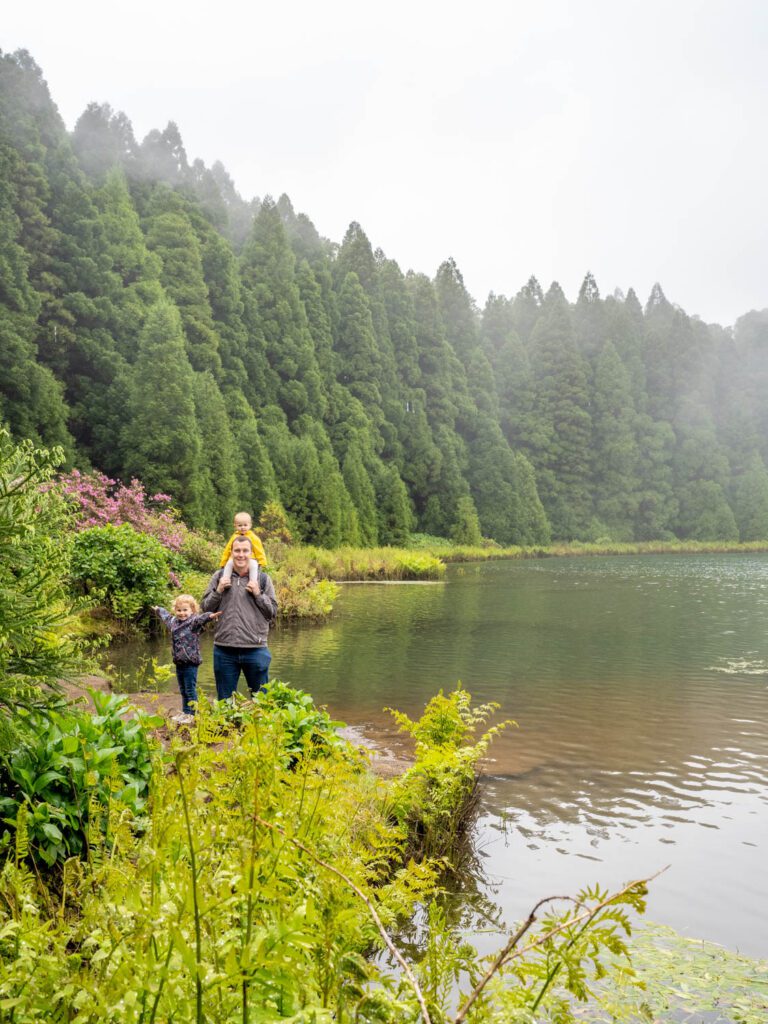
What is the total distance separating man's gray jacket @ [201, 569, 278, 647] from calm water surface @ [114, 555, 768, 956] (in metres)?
1.81

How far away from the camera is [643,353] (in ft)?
237

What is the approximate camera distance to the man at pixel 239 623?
6883mm

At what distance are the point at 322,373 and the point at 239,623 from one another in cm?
4203

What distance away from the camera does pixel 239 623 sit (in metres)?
6.88

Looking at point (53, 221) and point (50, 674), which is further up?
point (53, 221)

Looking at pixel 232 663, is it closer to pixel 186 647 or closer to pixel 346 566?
pixel 186 647

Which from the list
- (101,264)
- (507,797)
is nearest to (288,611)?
(507,797)

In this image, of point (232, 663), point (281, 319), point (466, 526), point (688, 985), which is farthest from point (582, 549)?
point (688, 985)

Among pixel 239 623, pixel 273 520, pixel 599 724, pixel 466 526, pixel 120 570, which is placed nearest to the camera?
pixel 239 623

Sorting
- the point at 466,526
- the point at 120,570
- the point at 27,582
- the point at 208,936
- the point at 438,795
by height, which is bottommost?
the point at 438,795

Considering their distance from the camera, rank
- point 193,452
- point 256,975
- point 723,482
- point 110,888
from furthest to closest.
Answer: point 723,482 → point 193,452 → point 110,888 → point 256,975

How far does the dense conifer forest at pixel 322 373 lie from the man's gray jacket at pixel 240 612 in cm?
2286

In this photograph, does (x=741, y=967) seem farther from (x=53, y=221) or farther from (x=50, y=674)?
(x=53, y=221)

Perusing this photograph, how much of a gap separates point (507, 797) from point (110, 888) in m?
4.29
